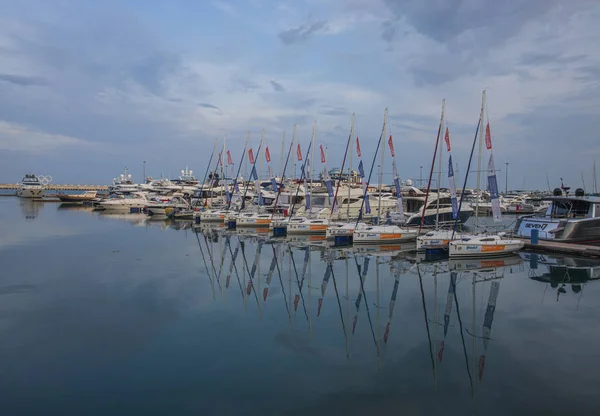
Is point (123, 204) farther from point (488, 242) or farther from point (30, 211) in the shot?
point (488, 242)

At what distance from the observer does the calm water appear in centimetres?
1050

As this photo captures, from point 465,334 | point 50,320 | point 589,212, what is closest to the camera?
point 465,334

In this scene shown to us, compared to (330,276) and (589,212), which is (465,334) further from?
(589,212)

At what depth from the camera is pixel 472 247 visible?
1110 inches

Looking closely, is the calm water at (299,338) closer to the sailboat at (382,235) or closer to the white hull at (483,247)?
the white hull at (483,247)

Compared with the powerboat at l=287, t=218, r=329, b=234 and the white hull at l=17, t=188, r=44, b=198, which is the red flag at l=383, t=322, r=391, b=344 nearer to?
the powerboat at l=287, t=218, r=329, b=234

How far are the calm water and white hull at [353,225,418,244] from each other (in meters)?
7.46

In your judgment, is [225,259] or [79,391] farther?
[225,259]

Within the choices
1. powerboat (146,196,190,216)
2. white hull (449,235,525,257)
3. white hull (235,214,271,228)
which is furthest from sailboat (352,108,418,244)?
powerboat (146,196,190,216)

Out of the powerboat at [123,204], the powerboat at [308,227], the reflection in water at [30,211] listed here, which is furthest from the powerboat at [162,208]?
the powerboat at [308,227]

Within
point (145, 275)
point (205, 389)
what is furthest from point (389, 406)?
point (145, 275)

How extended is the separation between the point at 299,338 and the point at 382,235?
2177 cm

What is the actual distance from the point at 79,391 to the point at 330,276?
1513 centimetres

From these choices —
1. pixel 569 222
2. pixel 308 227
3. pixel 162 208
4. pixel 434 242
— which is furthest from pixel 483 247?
pixel 162 208
